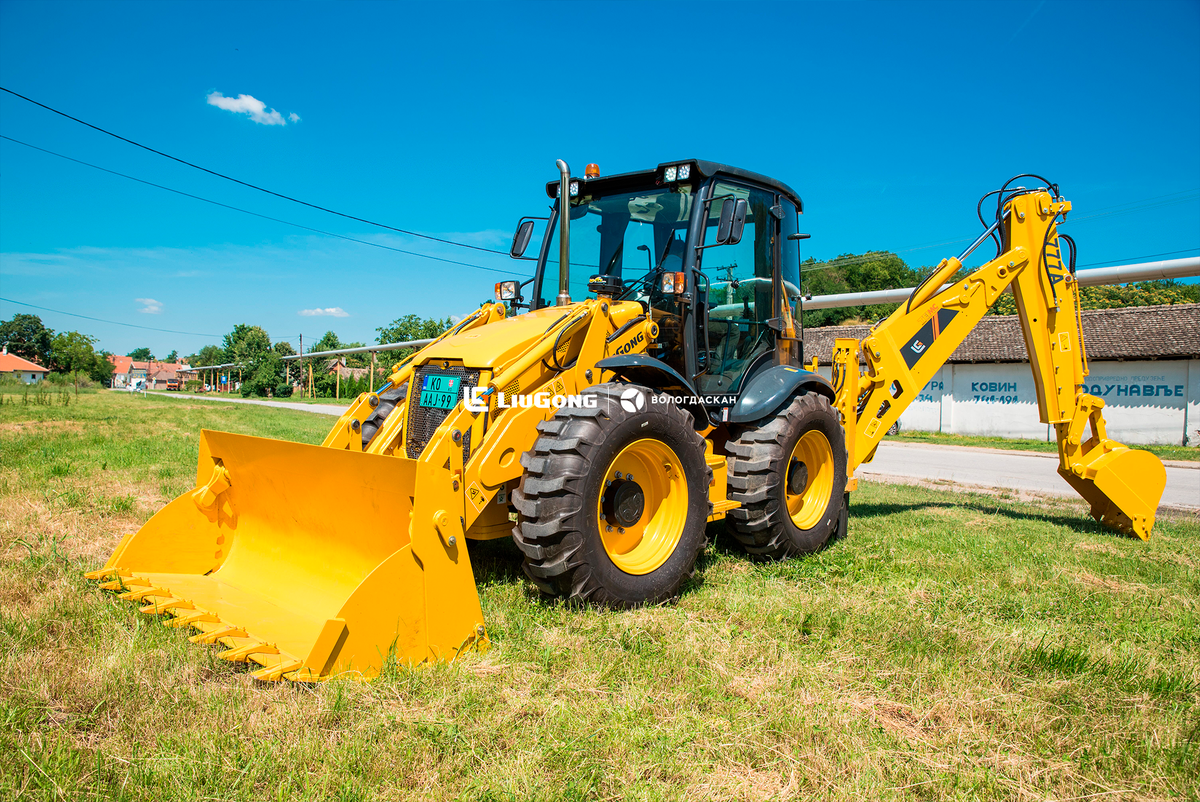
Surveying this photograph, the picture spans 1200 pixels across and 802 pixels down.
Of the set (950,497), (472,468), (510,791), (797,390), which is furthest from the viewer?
(950,497)

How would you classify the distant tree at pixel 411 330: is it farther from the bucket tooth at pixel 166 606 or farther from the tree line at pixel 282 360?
the bucket tooth at pixel 166 606

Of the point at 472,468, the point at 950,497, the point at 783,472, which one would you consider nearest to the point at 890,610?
the point at 783,472

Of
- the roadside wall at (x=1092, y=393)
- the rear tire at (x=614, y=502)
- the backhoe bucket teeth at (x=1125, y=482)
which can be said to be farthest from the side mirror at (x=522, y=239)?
the roadside wall at (x=1092, y=393)

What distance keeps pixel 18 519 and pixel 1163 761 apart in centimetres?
814

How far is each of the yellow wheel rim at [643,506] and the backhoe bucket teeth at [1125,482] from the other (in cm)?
502

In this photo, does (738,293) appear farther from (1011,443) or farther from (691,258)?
(1011,443)

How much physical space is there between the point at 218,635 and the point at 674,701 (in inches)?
85.2

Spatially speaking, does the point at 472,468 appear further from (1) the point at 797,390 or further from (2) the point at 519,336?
(1) the point at 797,390

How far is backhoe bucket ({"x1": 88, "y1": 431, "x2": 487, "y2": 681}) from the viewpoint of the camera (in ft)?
10.6

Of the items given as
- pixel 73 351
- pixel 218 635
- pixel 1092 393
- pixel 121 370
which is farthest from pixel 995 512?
pixel 121 370

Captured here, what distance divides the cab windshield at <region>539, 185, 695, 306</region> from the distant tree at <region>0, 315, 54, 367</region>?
349 feet

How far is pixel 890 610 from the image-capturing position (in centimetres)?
441

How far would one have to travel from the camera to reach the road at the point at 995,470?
1151 cm

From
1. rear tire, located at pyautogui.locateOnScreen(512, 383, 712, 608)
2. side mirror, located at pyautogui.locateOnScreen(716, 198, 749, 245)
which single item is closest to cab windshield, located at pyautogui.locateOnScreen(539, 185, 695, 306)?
side mirror, located at pyautogui.locateOnScreen(716, 198, 749, 245)
